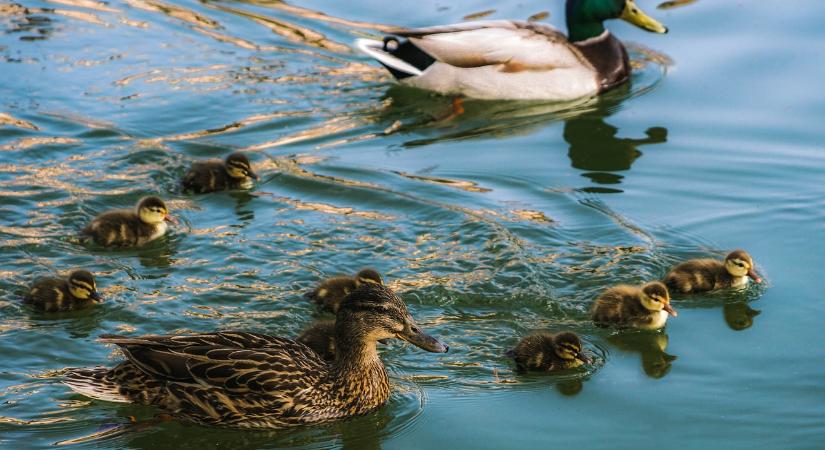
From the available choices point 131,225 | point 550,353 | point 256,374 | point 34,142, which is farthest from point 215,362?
point 34,142

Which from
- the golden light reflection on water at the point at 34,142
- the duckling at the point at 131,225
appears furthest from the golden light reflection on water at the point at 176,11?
the duckling at the point at 131,225

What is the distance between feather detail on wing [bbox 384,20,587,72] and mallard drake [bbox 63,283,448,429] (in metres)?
4.71

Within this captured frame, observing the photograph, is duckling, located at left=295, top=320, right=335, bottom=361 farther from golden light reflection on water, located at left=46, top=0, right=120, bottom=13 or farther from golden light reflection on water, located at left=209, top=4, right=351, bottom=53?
golden light reflection on water, located at left=46, top=0, right=120, bottom=13

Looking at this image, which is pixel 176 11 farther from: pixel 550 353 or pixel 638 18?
pixel 550 353

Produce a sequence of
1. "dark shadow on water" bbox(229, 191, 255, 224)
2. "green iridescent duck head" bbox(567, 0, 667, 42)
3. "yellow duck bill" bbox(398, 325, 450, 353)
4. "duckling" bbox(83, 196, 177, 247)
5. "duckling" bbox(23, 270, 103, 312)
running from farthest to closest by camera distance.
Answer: "green iridescent duck head" bbox(567, 0, 667, 42), "dark shadow on water" bbox(229, 191, 255, 224), "duckling" bbox(83, 196, 177, 247), "duckling" bbox(23, 270, 103, 312), "yellow duck bill" bbox(398, 325, 450, 353)

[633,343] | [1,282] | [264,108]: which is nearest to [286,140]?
[264,108]

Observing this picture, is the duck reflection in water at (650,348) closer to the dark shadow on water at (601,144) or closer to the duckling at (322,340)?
the duckling at (322,340)

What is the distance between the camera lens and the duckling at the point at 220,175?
7582 millimetres

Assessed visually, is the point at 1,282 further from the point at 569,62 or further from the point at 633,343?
the point at 569,62

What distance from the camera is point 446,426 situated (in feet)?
16.8

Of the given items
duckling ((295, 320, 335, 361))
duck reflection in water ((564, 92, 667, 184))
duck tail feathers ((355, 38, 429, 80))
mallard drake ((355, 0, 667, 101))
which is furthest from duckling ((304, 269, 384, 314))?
duck tail feathers ((355, 38, 429, 80))

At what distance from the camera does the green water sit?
5.26 m

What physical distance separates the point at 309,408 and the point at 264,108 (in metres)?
4.23

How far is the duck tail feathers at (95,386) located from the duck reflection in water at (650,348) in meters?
2.14
